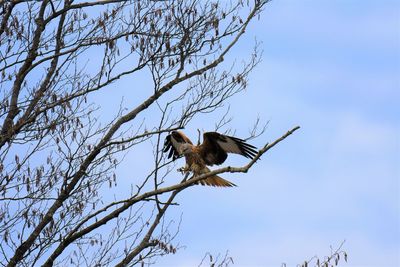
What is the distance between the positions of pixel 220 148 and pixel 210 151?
8.6 inches

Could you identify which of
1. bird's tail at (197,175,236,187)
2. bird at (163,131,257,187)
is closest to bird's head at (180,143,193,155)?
bird at (163,131,257,187)

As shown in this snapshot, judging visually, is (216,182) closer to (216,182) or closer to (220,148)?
(216,182)

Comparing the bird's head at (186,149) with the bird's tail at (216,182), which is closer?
the bird's tail at (216,182)

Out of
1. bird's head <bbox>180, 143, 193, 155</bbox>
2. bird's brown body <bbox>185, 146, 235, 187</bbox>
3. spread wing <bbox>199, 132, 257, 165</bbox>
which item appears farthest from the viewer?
bird's head <bbox>180, 143, 193, 155</bbox>

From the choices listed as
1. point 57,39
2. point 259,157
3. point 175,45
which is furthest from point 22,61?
point 259,157

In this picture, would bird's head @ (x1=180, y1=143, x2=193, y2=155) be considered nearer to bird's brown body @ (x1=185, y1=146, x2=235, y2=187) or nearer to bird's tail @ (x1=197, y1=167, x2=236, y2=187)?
bird's brown body @ (x1=185, y1=146, x2=235, y2=187)

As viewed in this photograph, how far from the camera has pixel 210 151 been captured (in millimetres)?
11633

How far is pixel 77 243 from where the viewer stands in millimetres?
10062

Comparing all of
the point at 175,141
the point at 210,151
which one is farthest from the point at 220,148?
the point at 175,141

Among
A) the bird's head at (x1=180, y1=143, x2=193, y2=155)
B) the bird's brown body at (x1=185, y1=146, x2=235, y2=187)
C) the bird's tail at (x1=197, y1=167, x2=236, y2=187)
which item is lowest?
the bird's tail at (x1=197, y1=167, x2=236, y2=187)

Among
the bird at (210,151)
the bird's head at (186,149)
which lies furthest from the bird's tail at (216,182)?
the bird's head at (186,149)

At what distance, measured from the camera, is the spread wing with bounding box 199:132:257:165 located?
1076 cm

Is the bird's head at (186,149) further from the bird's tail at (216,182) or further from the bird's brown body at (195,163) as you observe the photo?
the bird's tail at (216,182)

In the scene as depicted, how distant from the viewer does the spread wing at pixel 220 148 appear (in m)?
10.8
